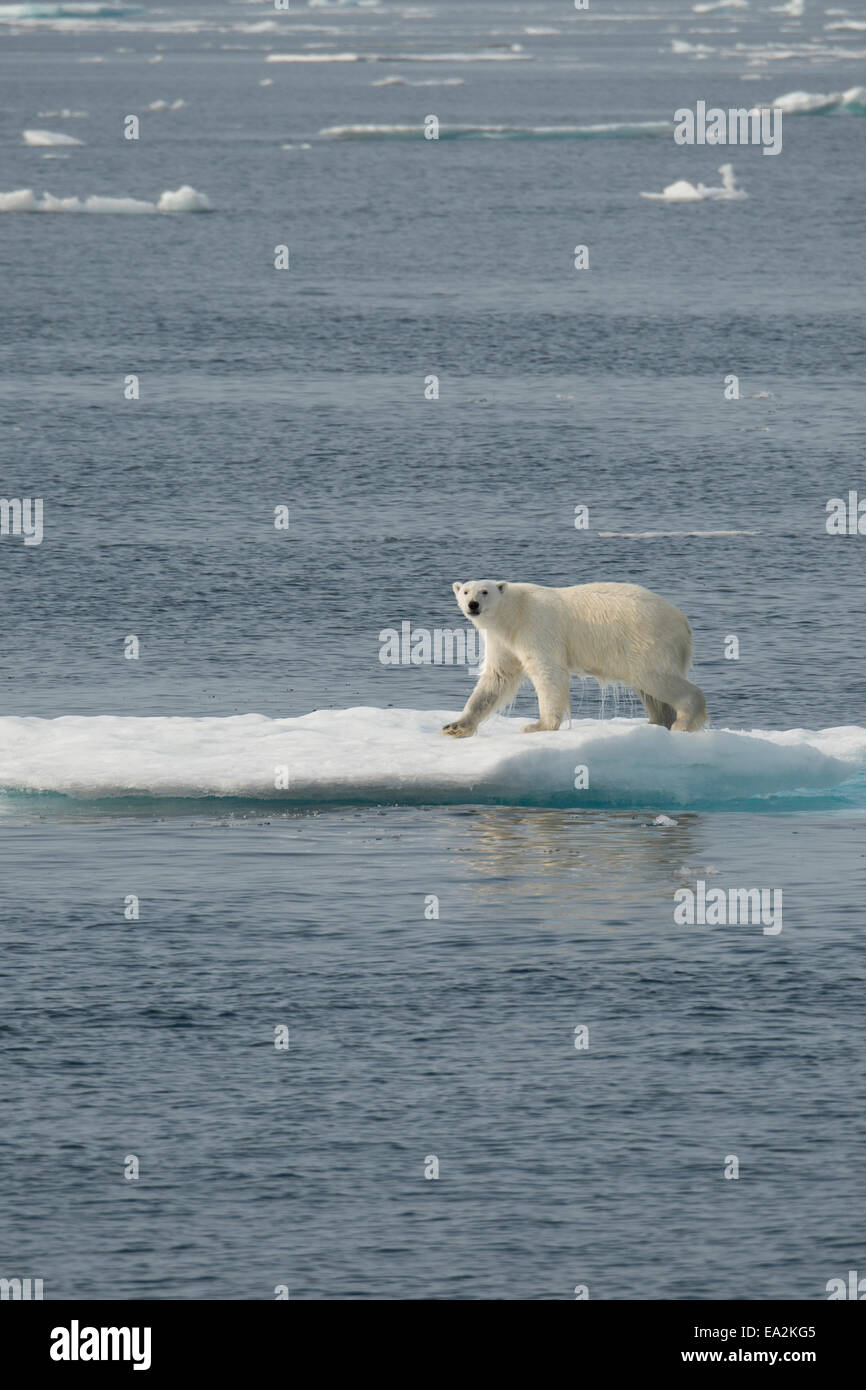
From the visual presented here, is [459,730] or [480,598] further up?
[480,598]

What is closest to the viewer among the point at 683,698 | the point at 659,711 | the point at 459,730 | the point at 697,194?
the point at 459,730

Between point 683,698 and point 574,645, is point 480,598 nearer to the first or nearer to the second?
point 574,645

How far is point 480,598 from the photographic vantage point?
18297 millimetres

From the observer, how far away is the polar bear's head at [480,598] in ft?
59.9

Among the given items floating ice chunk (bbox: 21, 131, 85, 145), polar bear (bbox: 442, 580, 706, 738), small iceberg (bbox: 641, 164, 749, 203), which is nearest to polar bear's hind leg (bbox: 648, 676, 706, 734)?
→ polar bear (bbox: 442, 580, 706, 738)

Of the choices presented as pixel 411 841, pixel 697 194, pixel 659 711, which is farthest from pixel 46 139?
pixel 411 841

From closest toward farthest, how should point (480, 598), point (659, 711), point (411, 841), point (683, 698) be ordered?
point (411, 841)
point (480, 598)
point (683, 698)
point (659, 711)

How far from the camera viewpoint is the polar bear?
Result: 18.5m

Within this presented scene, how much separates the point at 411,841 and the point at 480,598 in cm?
230

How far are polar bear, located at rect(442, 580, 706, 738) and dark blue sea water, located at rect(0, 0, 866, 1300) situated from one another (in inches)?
33.7

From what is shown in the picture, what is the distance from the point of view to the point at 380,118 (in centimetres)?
11225

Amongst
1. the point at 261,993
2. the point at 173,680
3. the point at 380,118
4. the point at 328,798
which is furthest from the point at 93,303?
the point at 380,118

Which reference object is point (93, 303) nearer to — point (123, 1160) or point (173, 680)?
point (173, 680)

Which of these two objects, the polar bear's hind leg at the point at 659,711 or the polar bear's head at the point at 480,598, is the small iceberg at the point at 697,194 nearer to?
the polar bear's hind leg at the point at 659,711
